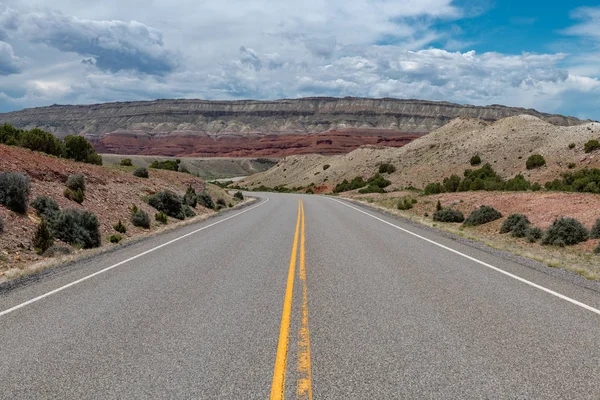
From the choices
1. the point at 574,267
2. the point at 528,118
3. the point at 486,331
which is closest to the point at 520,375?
the point at 486,331

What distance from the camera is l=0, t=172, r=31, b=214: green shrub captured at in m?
15.0

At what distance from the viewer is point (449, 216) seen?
78.8 feet

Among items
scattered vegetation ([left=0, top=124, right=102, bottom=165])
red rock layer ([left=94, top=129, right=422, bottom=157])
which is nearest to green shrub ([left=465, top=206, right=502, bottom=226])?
scattered vegetation ([left=0, top=124, right=102, bottom=165])

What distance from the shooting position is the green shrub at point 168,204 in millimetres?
25552

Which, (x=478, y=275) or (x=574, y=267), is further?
(x=574, y=267)

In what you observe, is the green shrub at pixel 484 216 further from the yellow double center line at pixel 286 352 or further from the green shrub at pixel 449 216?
the yellow double center line at pixel 286 352

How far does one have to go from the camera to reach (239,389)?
4234mm

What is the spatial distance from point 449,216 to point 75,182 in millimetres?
18044

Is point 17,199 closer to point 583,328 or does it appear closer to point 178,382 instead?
point 178,382

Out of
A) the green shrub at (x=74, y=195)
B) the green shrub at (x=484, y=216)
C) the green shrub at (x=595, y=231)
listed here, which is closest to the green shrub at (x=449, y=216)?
the green shrub at (x=484, y=216)

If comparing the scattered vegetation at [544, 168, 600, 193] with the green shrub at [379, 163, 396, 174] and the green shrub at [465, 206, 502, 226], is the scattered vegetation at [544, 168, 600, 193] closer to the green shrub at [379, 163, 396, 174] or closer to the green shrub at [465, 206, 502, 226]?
the green shrub at [465, 206, 502, 226]

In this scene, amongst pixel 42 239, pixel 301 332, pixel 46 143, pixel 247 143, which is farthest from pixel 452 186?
pixel 247 143

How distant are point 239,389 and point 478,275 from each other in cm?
679

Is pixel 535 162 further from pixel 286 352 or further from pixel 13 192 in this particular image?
pixel 286 352
